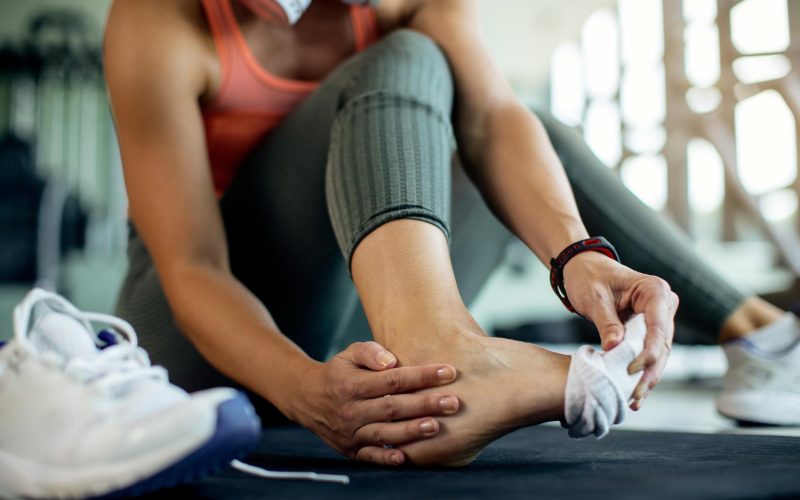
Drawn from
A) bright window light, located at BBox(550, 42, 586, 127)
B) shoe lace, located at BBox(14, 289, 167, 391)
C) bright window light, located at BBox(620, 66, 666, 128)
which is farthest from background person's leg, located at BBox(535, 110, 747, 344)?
bright window light, located at BBox(550, 42, 586, 127)

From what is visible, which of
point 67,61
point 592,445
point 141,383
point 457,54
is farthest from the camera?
point 67,61

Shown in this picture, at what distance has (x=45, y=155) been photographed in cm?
547

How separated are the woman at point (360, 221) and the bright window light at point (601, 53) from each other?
4.75 meters

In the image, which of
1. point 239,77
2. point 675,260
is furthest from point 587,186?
point 239,77

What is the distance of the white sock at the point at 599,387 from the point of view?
1.53 feet

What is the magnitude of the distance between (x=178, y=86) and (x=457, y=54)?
29 cm

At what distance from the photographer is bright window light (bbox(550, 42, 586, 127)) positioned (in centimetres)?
568

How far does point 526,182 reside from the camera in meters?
0.69

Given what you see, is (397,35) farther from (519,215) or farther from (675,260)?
(675,260)

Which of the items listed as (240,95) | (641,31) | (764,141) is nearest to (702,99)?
(764,141)

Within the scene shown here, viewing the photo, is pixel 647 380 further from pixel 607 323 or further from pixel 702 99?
pixel 702 99

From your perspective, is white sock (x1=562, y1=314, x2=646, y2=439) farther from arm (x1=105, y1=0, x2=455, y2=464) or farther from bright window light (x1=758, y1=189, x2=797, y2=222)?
bright window light (x1=758, y1=189, x2=797, y2=222)

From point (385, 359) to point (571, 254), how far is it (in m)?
0.18

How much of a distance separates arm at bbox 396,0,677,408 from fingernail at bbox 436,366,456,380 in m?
0.10
